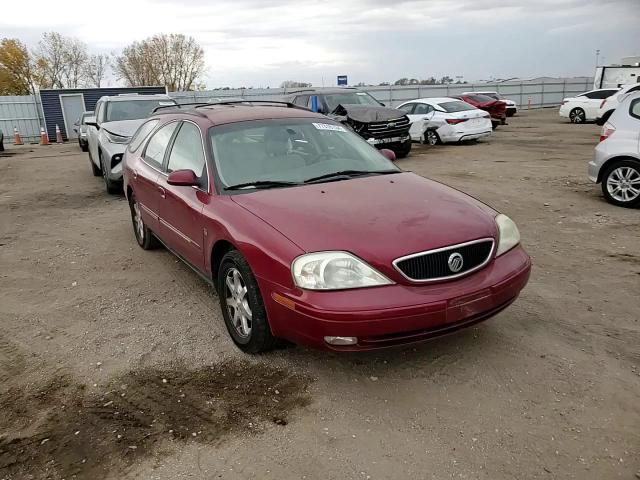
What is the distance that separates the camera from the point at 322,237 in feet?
9.76

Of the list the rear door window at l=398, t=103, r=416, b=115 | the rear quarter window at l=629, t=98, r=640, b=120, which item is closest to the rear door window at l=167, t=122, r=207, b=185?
the rear quarter window at l=629, t=98, r=640, b=120

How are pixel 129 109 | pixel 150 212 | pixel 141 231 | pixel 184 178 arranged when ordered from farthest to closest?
pixel 129 109
pixel 141 231
pixel 150 212
pixel 184 178

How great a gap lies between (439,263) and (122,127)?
799cm

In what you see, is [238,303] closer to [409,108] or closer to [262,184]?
[262,184]

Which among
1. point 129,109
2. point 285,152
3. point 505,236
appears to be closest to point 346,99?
point 129,109

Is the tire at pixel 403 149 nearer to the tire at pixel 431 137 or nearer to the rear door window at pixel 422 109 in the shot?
the tire at pixel 431 137

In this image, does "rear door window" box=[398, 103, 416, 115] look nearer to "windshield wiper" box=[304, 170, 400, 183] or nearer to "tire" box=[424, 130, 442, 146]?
"tire" box=[424, 130, 442, 146]

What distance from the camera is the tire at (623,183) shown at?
7148 millimetres

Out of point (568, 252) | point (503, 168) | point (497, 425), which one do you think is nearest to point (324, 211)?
point (497, 425)

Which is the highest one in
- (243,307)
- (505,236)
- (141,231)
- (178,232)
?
(505,236)

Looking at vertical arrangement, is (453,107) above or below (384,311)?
above

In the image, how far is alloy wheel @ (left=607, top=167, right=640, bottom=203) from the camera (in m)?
7.15

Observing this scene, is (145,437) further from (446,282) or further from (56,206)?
(56,206)

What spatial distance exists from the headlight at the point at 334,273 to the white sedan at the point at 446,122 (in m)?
13.7
